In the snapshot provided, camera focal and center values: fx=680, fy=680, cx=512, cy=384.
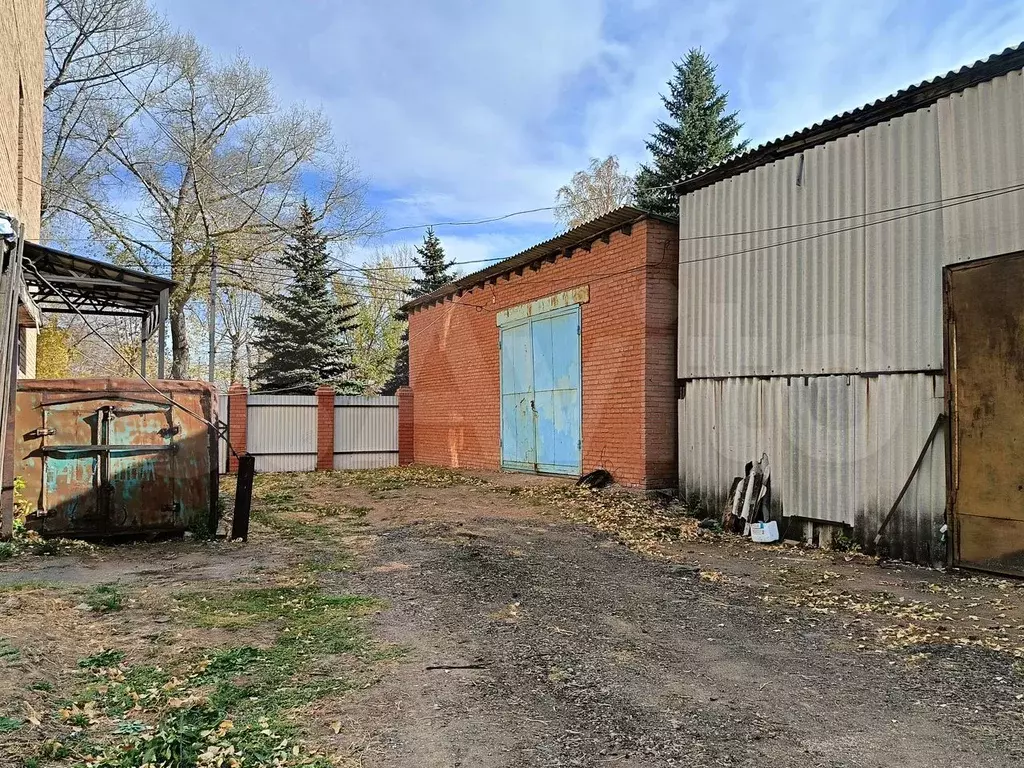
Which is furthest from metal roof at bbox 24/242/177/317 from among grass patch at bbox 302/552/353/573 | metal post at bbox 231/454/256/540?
grass patch at bbox 302/552/353/573

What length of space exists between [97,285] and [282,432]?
944 cm

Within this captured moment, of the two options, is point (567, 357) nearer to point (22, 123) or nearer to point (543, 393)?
point (543, 393)

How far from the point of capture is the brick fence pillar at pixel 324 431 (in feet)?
60.3

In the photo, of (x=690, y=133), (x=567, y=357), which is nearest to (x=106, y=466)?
(x=567, y=357)

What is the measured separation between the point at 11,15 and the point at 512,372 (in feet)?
Answer: 31.0

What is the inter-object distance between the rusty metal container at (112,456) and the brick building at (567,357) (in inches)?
232

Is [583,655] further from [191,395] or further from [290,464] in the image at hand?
[290,464]

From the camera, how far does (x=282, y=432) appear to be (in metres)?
18.1

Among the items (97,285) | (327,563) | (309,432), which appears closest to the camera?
(327,563)

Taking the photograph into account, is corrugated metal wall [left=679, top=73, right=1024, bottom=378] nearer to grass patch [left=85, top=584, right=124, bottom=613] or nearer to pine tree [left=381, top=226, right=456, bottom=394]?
grass patch [left=85, top=584, right=124, bottom=613]

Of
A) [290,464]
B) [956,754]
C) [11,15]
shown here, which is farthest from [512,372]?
[956,754]

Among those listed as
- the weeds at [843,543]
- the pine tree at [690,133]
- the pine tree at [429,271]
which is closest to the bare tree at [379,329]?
the pine tree at [429,271]

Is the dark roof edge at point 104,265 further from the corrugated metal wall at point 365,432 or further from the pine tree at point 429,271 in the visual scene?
the pine tree at point 429,271

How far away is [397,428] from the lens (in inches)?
757
